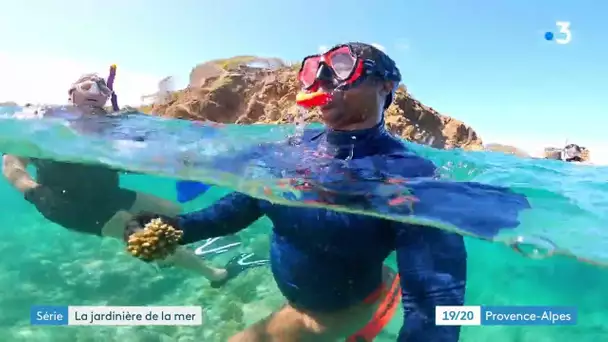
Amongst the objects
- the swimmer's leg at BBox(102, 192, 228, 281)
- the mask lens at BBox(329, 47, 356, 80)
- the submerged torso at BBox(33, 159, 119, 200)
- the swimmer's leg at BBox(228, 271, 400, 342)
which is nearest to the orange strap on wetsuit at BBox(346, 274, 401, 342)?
the swimmer's leg at BBox(228, 271, 400, 342)

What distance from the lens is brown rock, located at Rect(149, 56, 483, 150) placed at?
16078 mm

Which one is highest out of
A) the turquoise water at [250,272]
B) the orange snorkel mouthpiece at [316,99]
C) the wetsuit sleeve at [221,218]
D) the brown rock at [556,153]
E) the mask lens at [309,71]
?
the mask lens at [309,71]

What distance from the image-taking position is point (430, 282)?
3016mm

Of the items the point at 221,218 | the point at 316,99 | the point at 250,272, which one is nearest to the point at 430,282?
the point at 316,99

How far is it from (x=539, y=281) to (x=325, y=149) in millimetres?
8068

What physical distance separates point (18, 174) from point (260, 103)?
10.0 metres

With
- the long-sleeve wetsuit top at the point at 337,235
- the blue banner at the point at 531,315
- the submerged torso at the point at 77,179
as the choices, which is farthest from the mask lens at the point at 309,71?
the submerged torso at the point at 77,179

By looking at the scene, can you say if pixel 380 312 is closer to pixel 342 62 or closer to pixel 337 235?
pixel 337 235

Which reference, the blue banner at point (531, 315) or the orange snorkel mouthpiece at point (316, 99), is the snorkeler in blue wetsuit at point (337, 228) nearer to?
the orange snorkel mouthpiece at point (316, 99)

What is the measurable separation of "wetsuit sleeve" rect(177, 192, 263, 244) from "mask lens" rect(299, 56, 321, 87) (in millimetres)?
1221

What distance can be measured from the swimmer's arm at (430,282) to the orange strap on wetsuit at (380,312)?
1000mm

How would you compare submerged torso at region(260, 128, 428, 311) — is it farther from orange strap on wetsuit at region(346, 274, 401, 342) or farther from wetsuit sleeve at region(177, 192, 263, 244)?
wetsuit sleeve at region(177, 192, 263, 244)

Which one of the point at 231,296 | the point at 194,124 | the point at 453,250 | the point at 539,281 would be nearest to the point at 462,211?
the point at 453,250

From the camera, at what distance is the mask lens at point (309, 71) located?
4283 millimetres
